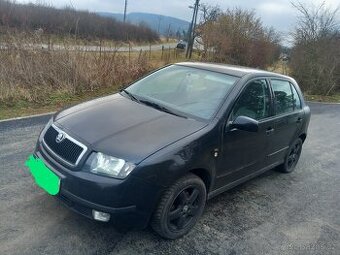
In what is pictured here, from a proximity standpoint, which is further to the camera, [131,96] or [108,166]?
[131,96]

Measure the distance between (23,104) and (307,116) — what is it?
5.94 meters

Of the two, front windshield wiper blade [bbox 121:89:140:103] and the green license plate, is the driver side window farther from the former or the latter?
the green license plate

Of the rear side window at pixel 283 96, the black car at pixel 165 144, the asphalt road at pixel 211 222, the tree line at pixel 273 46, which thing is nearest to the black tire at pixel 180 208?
the black car at pixel 165 144

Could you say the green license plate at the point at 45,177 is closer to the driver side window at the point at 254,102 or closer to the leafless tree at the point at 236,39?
the driver side window at the point at 254,102

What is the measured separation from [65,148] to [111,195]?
0.69 m

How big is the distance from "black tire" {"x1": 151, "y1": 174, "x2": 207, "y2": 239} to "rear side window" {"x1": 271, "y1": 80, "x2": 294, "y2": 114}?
1.88 m

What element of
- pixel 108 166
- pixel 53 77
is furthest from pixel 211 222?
pixel 53 77

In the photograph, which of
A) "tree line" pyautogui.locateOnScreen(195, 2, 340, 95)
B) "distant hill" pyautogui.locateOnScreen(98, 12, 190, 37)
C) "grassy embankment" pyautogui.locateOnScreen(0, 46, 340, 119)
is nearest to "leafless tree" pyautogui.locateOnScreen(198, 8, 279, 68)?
"tree line" pyautogui.locateOnScreen(195, 2, 340, 95)

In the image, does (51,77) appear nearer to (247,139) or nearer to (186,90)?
(186,90)

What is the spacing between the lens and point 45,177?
10.9 ft

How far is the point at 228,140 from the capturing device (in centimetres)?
384

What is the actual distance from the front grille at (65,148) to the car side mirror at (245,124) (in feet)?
5.42

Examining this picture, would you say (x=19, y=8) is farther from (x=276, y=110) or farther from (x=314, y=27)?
(x=276, y=110)

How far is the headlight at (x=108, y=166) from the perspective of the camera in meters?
3.01
